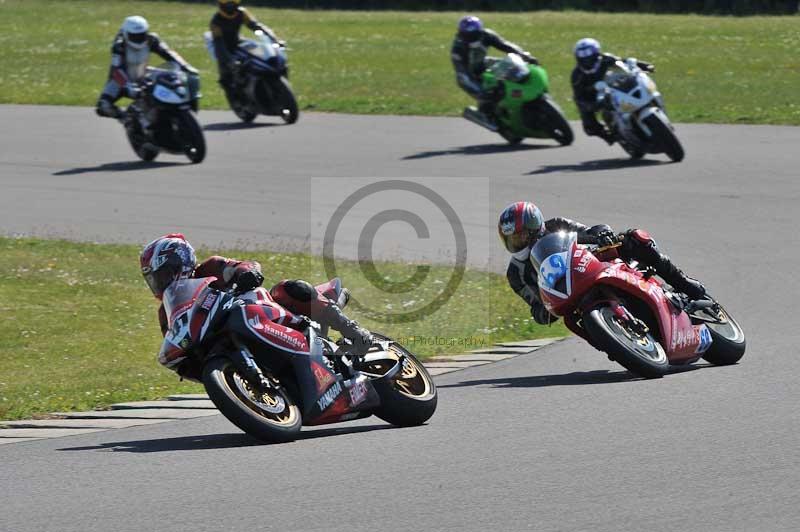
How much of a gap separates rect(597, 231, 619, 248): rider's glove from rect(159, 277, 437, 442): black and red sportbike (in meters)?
2.22

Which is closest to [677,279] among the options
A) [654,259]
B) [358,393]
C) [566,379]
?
[654,259]

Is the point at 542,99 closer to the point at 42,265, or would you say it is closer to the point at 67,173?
the point at 67,173

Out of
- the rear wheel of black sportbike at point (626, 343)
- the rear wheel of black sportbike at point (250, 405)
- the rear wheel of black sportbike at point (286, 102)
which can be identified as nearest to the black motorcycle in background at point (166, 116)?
the rear wheel of black sportbike at point (286, 102)

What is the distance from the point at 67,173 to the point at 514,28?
78.6 ft

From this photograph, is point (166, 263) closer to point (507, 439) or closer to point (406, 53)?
point (507, 439)

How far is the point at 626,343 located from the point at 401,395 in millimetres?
1698

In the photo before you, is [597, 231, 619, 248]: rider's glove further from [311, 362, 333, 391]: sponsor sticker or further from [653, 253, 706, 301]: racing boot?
[311, 362, 333, 391]: sponsor sticker

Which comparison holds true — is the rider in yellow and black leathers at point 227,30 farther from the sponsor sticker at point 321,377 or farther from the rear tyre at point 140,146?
the sponsor sticker at point 321,377

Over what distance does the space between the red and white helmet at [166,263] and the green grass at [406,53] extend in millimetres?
16399

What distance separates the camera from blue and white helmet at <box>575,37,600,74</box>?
20500mm

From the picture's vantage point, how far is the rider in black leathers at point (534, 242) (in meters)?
9.95

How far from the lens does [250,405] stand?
7785 millimetres

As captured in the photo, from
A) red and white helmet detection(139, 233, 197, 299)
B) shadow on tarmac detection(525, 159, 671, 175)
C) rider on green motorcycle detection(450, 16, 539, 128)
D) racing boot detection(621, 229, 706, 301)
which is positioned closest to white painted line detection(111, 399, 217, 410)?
red and white helmet detection(139, 233, 197, 299)

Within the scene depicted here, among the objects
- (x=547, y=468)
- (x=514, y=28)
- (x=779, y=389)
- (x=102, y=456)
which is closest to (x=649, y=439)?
(x=547, y=468)
